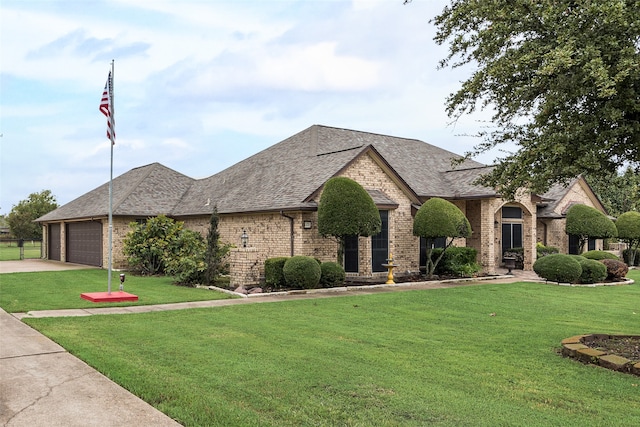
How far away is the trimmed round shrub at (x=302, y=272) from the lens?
648 inches

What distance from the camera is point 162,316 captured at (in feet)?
37.8

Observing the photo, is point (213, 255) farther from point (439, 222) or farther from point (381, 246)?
point (439, 222)

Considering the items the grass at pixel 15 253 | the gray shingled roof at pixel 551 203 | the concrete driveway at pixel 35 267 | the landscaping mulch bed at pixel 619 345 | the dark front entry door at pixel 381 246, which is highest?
the gray shingled roof at pixel 551 203

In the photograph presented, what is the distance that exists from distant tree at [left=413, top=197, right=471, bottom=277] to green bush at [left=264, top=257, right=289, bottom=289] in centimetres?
580

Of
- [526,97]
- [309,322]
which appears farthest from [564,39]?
[309,322]

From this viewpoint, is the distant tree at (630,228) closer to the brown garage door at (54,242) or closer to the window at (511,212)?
the window at (511,212)

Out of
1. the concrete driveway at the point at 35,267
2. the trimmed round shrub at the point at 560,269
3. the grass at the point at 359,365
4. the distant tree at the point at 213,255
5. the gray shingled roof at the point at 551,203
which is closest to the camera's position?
the grass at the point at 359,365

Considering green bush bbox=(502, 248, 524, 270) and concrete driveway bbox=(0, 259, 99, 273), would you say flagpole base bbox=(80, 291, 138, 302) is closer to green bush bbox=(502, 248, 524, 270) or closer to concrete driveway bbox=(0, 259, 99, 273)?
concrete driveway bbox=(0, 259, 99, 273)

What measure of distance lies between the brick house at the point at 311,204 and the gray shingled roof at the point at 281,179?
0.08 metres

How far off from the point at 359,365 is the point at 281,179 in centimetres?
1601

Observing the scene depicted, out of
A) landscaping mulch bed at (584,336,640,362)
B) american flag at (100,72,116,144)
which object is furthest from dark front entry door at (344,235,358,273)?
landscaping mulch bed at (584,336,640,362)

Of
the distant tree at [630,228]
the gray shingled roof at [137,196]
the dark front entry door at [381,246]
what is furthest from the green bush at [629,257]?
the gray shingled roof at [137,196]

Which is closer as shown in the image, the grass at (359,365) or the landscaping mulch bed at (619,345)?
the grass at (359,365)

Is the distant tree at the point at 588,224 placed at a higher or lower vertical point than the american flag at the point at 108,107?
lower
